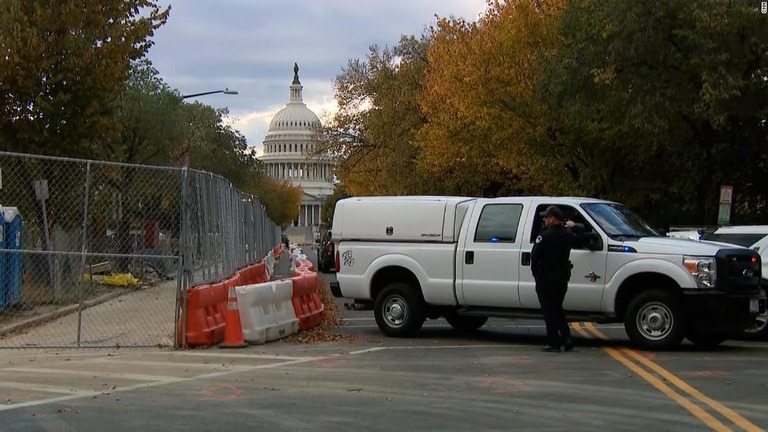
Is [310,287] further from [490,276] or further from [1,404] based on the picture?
[1,404]

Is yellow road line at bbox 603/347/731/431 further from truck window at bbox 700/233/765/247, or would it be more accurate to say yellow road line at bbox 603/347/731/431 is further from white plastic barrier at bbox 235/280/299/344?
white plastic barrier at bbox 235/280/299/344

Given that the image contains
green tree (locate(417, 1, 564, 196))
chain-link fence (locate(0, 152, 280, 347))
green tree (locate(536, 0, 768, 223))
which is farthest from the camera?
green tree (locate(417, 1, 564, 196))

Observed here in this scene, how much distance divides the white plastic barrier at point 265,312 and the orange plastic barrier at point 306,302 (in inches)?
11.4

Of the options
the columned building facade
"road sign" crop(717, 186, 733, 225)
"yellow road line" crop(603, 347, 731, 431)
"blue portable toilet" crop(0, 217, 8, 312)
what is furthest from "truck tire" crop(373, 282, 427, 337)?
the columned building facade

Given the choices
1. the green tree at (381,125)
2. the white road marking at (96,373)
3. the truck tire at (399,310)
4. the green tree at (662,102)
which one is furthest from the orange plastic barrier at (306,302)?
the green tree at (381,125)

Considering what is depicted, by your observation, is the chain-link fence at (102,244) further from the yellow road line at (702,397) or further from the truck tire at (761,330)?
the truck tire at (761,330)

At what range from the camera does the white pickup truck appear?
11398 millimetres

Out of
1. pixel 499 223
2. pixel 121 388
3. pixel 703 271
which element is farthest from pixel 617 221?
pixel 121 388

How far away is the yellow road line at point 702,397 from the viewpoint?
23.7 feet

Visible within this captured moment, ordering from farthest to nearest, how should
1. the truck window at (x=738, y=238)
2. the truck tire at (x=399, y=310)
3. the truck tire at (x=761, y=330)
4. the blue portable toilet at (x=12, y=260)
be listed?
the blue portable toilet at (x=12, y=260)
the truck window at (x=738, y=238)
the truck tire at (x=399, y=310)
the truck tire at (x=761, y=330)

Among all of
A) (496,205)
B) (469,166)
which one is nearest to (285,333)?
(496,205)

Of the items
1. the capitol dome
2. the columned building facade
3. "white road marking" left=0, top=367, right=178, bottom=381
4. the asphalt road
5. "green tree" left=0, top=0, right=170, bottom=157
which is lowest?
the asphalt road

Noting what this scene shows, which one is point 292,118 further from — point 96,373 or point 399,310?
point 96,373

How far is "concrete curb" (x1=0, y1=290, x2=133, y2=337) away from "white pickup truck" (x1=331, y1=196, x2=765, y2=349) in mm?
4441
